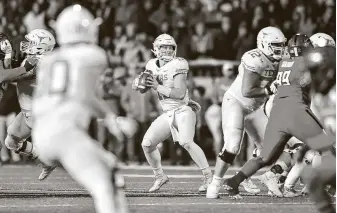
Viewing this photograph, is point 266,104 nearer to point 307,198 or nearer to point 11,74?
point 307,198

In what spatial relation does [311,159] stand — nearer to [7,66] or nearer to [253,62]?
[253,62]

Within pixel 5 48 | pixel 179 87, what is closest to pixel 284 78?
pixel 179 87

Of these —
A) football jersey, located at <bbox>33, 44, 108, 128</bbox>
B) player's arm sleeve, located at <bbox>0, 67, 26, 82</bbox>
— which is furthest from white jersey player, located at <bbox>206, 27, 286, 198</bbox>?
football jersey, located at <bbox>33, 44, 108, 128</bbox>

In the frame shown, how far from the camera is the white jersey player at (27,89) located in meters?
12.1

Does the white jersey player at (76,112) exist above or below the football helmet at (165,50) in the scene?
above

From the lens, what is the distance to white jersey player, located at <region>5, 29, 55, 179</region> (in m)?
12.1

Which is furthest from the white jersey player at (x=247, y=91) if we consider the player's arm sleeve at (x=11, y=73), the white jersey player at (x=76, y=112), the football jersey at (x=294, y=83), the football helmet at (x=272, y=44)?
the white jersey player at (x=76, y=112)

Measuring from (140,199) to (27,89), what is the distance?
2463 millimetres

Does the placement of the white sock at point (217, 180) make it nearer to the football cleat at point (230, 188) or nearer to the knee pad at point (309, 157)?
the football cleat at point (230, 188)

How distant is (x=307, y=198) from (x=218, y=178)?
3.30 ft

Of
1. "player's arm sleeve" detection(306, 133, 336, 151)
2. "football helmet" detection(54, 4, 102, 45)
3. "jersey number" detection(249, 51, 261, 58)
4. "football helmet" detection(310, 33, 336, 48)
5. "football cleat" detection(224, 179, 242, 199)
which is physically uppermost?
"football helmet" detection(54, 4, 102, 45)

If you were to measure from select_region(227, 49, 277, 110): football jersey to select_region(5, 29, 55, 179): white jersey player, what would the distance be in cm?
233

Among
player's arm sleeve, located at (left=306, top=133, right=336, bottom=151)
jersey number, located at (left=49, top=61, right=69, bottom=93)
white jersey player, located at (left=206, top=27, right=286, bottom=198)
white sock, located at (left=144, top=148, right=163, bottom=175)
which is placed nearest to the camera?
jersey number, located at (left=49, top=61, right=69, bottom=93)

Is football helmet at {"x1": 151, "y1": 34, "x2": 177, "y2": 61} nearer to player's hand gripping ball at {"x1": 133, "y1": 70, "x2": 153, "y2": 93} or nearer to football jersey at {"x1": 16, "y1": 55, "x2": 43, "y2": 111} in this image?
player's hand gripping ball at {"x1": 133, "y1": 70, "x2": 153, "y2": 93}
